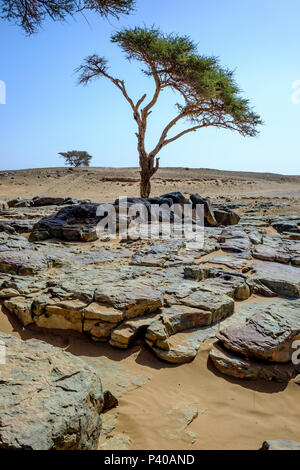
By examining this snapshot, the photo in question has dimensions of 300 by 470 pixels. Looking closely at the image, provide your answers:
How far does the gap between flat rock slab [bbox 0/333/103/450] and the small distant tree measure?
1439 inches

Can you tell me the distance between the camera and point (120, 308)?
2.78 metres

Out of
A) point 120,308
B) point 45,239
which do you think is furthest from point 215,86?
point 120,308

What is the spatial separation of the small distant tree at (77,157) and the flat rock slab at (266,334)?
36.2 meters

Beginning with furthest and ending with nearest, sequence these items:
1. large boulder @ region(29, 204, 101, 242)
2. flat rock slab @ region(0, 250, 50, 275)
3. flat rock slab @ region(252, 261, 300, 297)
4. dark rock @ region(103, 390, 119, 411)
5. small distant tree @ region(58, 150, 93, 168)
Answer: small distant tree @ region(58, 150, 93, 168), large boulder @ region(29, 204, 101, 242), flat rock slab @ region(0, 250, 50, 275), flat rock slab @ region(252, 261, 300, 297), dark rock @ region(103, 390, 119, 411)

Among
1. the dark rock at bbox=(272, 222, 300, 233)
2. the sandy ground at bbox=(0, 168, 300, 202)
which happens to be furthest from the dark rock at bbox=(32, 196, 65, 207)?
the dark rock at bbox=(272, 222, 300, 233)

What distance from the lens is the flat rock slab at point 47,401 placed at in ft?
4.41

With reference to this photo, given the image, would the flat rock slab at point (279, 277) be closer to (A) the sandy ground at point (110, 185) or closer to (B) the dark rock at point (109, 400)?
(B) the dark rock at point (109, 400)

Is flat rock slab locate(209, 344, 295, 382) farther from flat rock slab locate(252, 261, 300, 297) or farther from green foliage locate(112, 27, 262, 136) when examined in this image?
green foliage locate(112, 27, 262, 136)

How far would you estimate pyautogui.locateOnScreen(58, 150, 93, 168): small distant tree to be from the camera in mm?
36062

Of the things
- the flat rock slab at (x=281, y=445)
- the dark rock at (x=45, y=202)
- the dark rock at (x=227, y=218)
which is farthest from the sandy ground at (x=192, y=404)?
the dark rock at (x=45, y=202)

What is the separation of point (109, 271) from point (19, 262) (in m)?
1.21

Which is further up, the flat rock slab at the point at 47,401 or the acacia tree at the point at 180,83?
the acacia tree at the point at 180,83

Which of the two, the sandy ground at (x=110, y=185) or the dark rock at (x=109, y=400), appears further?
the sandy ground at (x=110, y=185)
